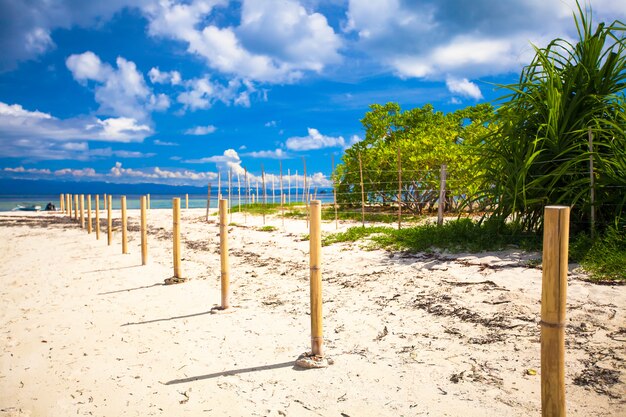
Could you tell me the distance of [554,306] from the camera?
1.92m

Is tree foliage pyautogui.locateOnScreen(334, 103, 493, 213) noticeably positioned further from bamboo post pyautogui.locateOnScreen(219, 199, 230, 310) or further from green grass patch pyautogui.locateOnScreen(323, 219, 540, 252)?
bamboo post pyautogui.locateOnScreen(219, 199, 230, 310)

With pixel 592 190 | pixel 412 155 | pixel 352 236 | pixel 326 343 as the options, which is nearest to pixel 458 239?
pixel 592 190

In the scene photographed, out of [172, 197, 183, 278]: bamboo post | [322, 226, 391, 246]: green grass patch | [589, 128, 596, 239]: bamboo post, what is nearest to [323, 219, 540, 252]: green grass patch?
[322, 226, 391, 246]: green grass patch

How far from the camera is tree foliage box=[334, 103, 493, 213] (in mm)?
12922

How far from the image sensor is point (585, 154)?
17.2 ft

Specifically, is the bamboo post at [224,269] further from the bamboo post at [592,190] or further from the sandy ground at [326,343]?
the bamboo post at [592,190]

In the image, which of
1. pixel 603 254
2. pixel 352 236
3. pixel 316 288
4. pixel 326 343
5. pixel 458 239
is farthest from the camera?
pixel 352 236

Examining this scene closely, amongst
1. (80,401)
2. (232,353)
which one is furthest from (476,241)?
(80,401)

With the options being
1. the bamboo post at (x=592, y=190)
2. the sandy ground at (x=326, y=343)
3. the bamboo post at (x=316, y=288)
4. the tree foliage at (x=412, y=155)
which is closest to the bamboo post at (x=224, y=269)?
the sandy ground at (x=326, y=343)

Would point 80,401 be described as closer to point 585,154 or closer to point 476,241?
point 476,241

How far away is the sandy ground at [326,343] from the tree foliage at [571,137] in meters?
0.94

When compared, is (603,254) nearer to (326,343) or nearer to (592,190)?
(592,190)

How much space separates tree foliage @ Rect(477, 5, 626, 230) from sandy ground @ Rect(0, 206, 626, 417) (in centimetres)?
94

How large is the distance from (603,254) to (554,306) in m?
3.53
